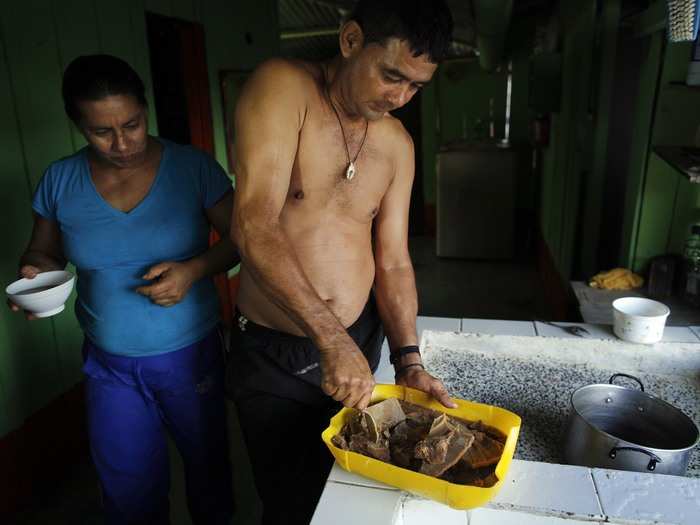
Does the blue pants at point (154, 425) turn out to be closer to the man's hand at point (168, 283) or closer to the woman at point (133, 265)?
the woman at point (133, 265)

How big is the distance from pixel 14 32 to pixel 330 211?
1.73m

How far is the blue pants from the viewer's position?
63.7 inches

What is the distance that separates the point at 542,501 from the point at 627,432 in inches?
23.8

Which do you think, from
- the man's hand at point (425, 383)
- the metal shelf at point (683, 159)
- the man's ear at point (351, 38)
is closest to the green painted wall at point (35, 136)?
the man's ear at point (351, 38)

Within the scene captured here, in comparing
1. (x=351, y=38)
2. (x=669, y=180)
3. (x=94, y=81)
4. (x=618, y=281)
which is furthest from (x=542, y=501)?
(x=669, y=180)

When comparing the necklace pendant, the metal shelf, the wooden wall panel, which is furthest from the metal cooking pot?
the wooden wall panel

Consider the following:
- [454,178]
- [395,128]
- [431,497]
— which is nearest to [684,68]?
[395,128]

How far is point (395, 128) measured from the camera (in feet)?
4.84

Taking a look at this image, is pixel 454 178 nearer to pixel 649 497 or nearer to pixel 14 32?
pixel 14 32

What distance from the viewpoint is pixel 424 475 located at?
0.94 m

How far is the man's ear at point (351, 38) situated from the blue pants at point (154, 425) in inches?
39.2

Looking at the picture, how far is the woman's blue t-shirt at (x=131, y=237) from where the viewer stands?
1545mm

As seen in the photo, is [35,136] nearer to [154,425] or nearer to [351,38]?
[154,425]

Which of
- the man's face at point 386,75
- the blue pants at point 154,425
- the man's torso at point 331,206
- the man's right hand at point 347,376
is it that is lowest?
the blue pants at point 154,425
